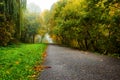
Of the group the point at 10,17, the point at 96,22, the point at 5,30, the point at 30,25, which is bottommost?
the point at 5,30

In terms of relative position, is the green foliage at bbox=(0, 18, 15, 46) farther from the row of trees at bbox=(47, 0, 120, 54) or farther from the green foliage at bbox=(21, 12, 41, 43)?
the green foliage at bbox=(21, 12, 41, 43)

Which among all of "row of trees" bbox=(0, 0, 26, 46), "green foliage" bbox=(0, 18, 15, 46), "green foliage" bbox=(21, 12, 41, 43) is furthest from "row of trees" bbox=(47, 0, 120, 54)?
"green foliage" bbox=(21, 12, 41, 43)

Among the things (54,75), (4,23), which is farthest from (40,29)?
(54,75)

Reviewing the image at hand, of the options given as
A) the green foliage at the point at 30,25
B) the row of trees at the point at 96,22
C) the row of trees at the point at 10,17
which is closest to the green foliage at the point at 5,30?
the row of trees at the point at 10,17

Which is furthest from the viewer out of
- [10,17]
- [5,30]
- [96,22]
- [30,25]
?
[30,25]

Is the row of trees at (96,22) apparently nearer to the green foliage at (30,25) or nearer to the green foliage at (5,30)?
the green foliage at (5,30)

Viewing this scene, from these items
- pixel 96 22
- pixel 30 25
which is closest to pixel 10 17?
pixel 96 22

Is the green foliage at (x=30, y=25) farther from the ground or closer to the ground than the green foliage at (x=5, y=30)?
farther from the ground

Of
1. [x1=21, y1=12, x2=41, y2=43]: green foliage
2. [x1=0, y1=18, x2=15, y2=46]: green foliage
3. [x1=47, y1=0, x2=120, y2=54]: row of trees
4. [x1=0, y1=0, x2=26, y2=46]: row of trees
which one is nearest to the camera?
[x1=47, y1=0, x2=120, y2=54]: row of trees

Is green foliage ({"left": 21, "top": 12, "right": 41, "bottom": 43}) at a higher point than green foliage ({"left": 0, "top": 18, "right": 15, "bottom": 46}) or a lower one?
higher

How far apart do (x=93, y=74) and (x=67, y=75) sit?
1.12m

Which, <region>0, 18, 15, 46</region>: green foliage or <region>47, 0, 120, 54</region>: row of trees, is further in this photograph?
<region>0, 18, 15, 46</region>: green foliage

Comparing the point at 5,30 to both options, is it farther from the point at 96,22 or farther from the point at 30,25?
the point at 30,25

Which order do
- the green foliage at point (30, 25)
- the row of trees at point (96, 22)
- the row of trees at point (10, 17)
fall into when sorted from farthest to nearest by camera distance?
the green foliage at point (30, 25)
the row of trees at point (10, 17)
the row of trees at point (96, 22)
